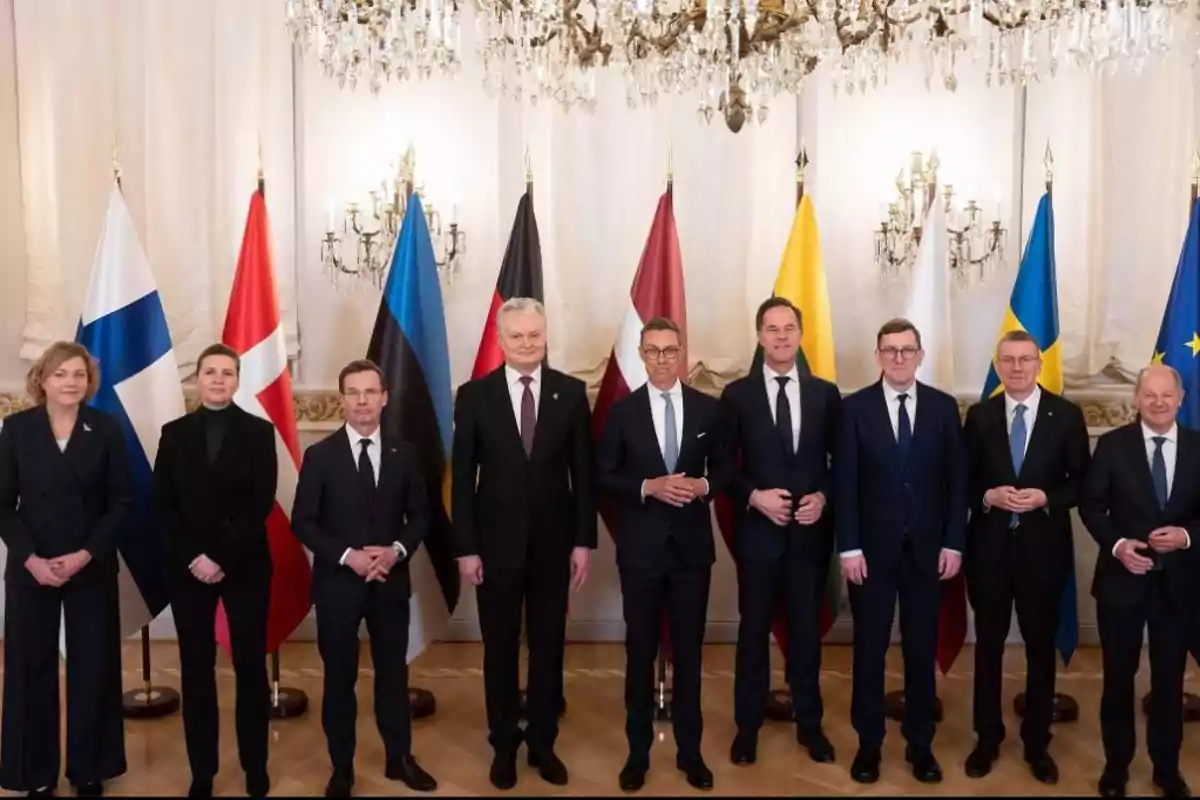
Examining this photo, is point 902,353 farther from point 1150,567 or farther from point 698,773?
point 698,773

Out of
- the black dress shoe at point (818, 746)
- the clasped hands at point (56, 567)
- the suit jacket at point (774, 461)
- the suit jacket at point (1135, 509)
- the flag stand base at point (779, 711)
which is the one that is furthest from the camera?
the flag stand base at point (779, 711)

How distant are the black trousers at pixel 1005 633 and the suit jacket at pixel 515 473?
4.25ft

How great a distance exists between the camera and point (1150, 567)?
10.8 feet

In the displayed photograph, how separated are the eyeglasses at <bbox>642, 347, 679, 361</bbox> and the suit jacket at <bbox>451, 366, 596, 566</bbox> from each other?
9.6 inches

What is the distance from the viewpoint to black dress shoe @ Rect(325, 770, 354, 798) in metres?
3.42

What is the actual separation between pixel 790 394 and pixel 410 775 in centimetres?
171

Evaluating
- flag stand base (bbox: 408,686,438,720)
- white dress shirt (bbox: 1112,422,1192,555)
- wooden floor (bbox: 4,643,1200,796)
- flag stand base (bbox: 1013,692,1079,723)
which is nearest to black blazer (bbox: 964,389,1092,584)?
white dress shirt (bbox: 1112,422,1192,555)

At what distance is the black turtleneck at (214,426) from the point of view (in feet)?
11.2

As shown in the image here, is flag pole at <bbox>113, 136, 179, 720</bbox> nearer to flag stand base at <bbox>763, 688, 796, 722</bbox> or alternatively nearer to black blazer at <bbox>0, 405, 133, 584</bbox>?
black blazer at <bbox>0, 405, 133, 584</bbox>

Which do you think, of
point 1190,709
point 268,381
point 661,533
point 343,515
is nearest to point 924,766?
point 661,533

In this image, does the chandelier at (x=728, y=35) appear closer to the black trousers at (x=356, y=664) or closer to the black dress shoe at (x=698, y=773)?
the black trousers at (x=356, y=664)

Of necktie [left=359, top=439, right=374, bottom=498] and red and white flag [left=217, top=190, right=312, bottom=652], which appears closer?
necktie [left=359, top=439, right=374, bottom=498]

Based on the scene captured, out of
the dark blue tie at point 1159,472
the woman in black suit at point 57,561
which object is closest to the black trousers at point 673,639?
the dark blue tie at point 1159,472

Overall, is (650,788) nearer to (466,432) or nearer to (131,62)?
(466,432)
